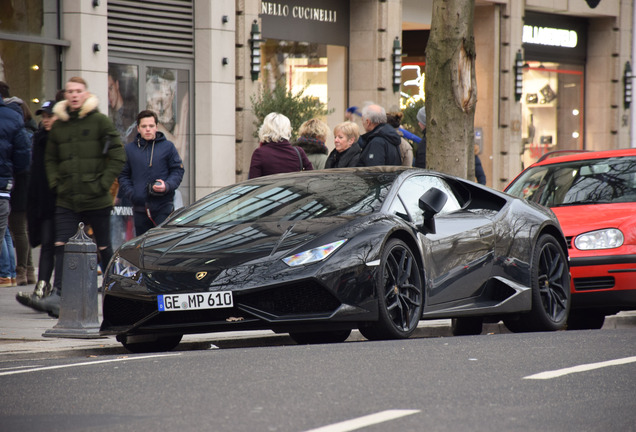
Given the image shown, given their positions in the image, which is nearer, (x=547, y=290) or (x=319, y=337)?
(x=319, y=337)

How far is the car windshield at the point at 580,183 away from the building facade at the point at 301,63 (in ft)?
15.9

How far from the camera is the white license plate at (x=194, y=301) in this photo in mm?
7898

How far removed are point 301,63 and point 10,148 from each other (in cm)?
1066

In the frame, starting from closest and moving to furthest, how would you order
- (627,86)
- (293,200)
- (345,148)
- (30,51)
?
(293,200) → (345,148) → (30,51) → (627,86)

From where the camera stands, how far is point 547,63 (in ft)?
94.2

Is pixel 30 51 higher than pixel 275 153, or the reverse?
pixel 30 51

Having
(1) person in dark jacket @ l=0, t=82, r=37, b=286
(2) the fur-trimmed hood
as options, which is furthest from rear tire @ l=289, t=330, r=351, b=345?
(1) person in dark jacket @ l=0, t=82, r=37, b=286

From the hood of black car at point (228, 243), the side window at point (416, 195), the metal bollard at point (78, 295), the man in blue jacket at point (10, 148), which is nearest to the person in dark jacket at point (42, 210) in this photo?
the man in blue jacket at point (10, 148)

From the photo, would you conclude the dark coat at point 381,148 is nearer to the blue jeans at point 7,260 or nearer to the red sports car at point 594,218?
the red sports car at point 594,218

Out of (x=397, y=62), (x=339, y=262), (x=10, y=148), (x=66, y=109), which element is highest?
(x=397, y=62)

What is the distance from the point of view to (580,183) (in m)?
11.7

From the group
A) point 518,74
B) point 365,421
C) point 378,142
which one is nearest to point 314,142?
point 378,142

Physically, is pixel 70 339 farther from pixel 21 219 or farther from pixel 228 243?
pixel 21 219

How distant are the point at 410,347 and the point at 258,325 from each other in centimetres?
98
